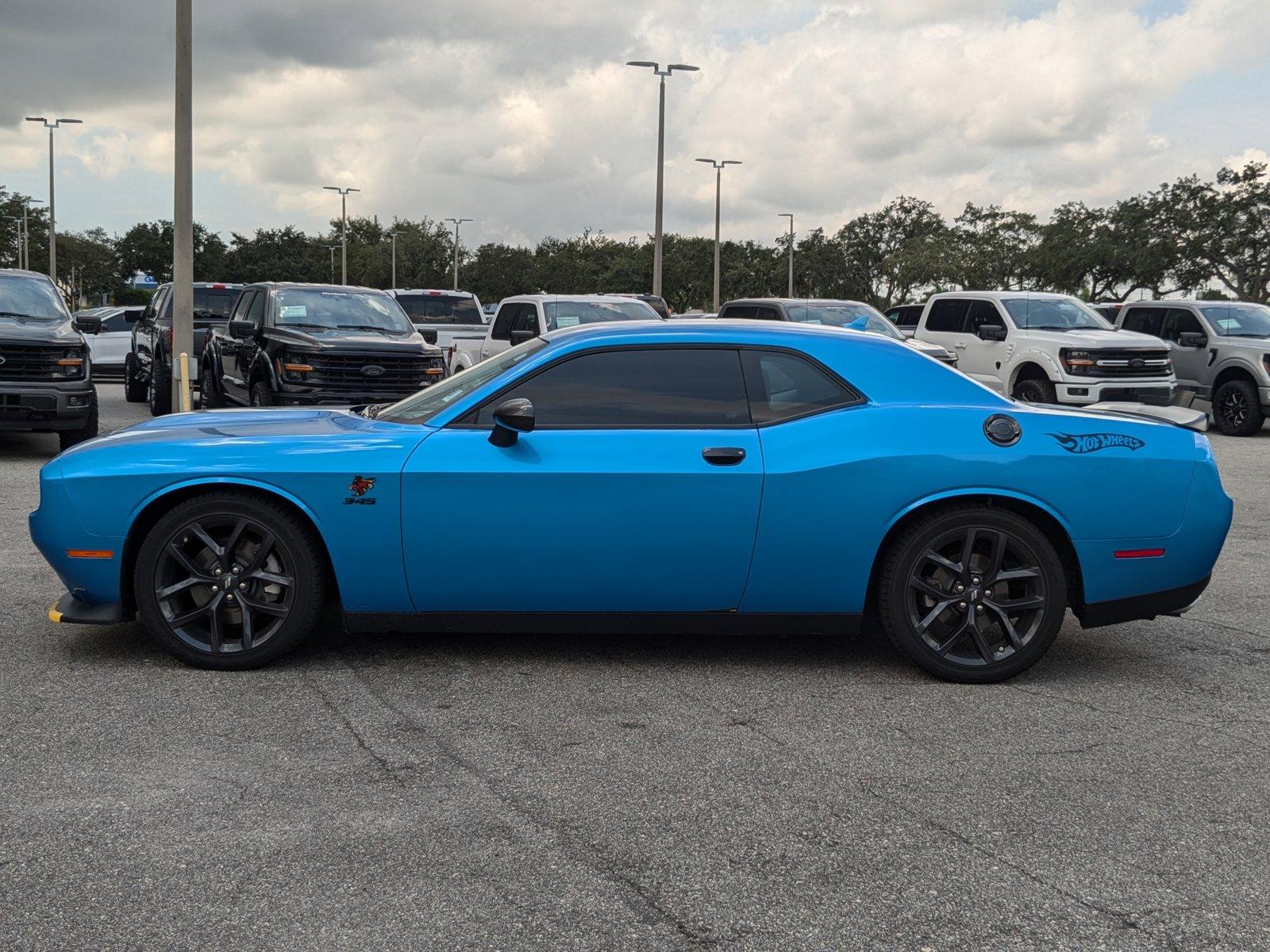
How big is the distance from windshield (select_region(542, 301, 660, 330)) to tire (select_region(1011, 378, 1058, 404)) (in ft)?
16.6

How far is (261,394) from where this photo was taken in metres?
13.9

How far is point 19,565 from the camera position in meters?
7.43

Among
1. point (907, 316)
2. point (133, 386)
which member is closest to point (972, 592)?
point (907, 316)

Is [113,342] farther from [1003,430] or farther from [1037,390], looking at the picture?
[1003,430]

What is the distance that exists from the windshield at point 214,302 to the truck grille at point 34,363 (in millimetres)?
Answer: 8174

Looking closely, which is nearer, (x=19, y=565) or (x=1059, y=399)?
(x=19, y=565)

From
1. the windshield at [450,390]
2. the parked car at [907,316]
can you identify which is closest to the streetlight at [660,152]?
the parked car at [907,316]

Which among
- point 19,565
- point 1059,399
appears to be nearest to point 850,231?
point 1059,399

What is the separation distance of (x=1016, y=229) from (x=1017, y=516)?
63.8 meters

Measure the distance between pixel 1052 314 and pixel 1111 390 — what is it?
1834 mm

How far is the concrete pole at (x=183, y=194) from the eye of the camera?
658 inches

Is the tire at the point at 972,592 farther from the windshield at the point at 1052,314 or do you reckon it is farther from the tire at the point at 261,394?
the windshield at the point at 1052,314

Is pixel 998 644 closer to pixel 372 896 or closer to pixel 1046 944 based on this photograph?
pixel 1046 944

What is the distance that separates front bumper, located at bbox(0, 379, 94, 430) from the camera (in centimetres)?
1249
